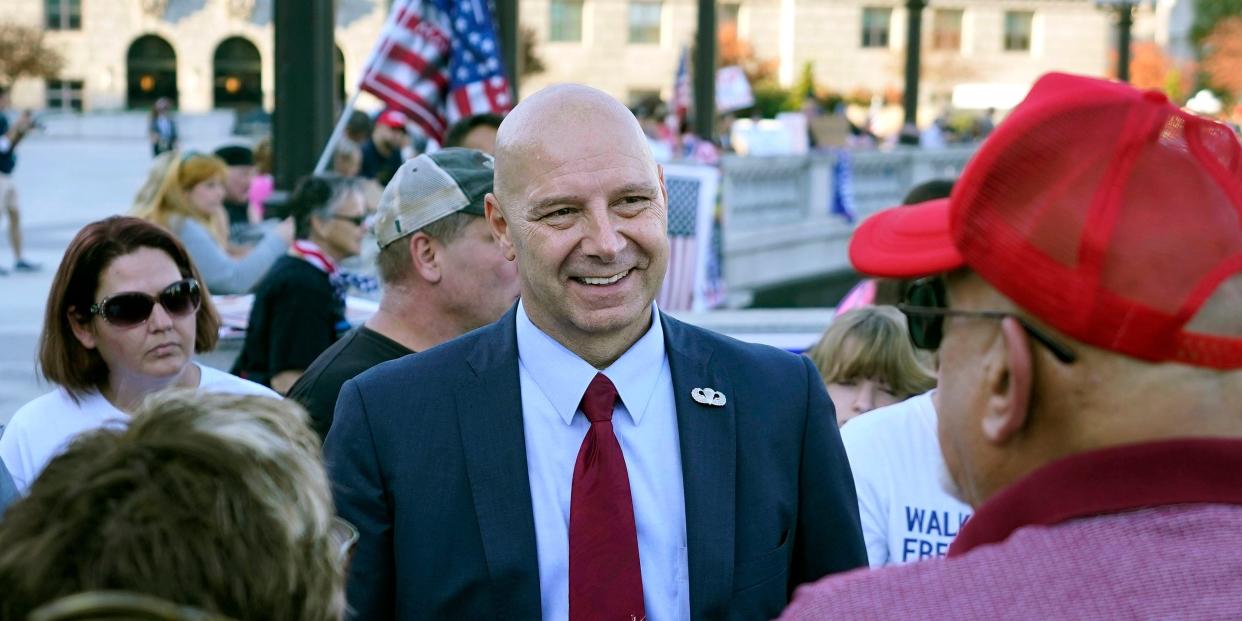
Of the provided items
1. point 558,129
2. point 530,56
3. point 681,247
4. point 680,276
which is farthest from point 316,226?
point 530,56

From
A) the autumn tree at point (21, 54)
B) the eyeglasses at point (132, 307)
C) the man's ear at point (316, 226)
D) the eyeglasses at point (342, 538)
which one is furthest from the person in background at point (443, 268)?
the autumn tree at point (21, 54)

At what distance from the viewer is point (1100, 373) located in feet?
5.64

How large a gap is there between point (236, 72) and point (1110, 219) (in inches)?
2998

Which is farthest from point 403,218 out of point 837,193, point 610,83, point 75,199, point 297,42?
point 610,83

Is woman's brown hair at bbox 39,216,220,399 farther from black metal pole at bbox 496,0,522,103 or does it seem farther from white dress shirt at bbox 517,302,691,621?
black metal pole at bbox 496,0,522,103

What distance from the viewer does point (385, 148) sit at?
13188 mm

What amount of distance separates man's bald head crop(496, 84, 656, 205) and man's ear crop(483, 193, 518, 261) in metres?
0.10

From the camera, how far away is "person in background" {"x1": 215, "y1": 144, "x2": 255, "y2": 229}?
11.0 m

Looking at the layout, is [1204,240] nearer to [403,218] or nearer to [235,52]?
[403,218]

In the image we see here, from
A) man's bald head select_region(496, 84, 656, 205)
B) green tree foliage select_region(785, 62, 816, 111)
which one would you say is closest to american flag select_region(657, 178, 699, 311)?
man's bald head select_region(496, 84, 656, 205)

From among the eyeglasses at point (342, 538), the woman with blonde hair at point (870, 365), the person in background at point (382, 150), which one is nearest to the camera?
the eyeglasses at point (342, 538)

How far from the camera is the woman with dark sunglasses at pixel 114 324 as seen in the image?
14.2ft

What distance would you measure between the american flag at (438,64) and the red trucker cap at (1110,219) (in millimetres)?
7489

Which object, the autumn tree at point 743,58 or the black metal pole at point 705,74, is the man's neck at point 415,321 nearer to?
the black metal pole at point 705,74
